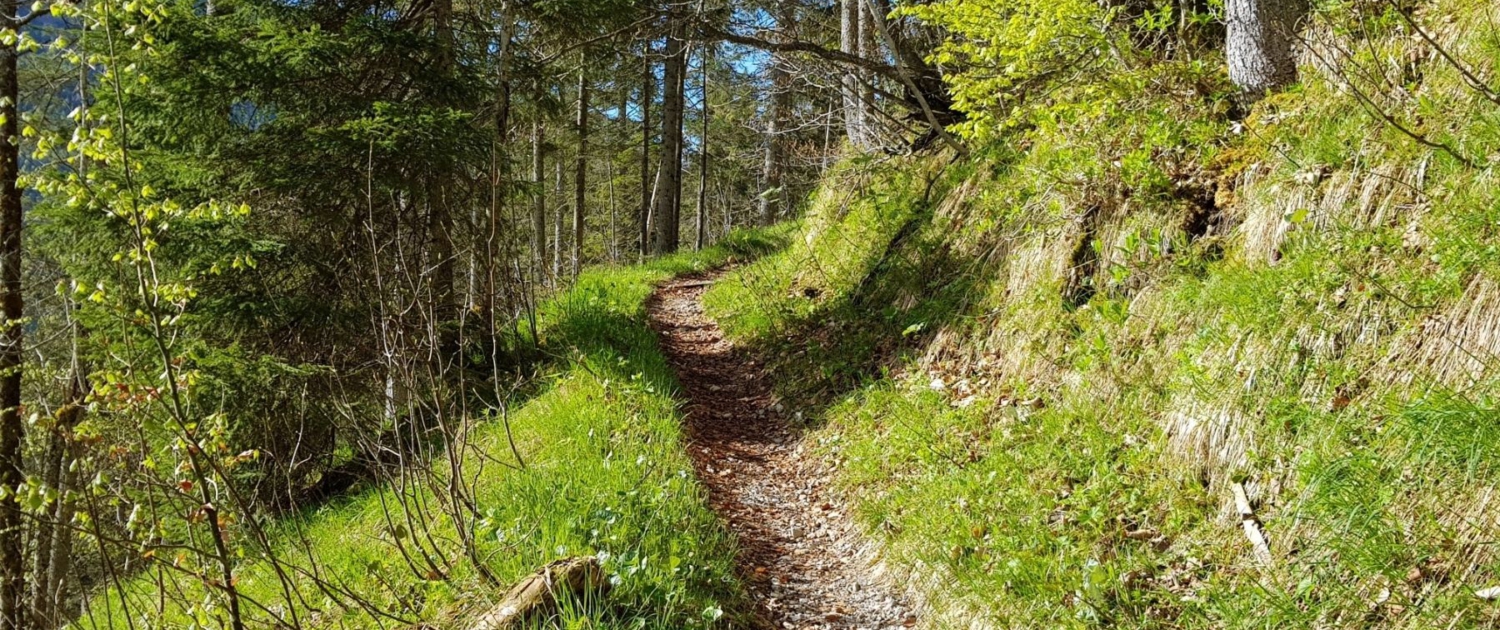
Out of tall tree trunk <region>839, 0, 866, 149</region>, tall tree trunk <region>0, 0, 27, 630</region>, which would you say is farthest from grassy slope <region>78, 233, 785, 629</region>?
tall tree trunk <region>839, 0, 866, 149</region>

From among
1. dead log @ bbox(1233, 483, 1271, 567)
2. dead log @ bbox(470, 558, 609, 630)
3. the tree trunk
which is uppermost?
the tree trunk

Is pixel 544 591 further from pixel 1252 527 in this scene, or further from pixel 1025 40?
pixel 1025 40

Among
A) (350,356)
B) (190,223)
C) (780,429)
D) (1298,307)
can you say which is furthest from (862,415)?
(190,223)

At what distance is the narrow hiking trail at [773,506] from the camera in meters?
4.37

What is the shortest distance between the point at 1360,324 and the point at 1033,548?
1.73 m

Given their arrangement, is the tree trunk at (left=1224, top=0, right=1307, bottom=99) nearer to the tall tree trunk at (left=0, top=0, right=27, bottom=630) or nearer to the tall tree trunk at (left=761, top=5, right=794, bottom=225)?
the tall tree trunk at (left=761, top=5, right=794, bottom=225)

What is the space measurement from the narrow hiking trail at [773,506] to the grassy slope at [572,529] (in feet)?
1.12

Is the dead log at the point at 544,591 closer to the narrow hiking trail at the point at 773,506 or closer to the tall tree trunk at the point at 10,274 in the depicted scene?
the narrow hiking trail at the point at 773,506

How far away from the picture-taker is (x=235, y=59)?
6.30m

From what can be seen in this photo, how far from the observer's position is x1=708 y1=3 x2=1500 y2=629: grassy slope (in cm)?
284

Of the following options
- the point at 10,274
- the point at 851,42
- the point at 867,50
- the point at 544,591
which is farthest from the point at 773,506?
the point at 851,42

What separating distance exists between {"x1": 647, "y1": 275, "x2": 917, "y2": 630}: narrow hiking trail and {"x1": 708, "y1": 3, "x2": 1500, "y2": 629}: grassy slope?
12.3 inches

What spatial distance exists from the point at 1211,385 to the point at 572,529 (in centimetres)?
334

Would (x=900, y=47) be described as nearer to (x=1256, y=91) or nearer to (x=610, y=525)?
(x=1256, y=91)
